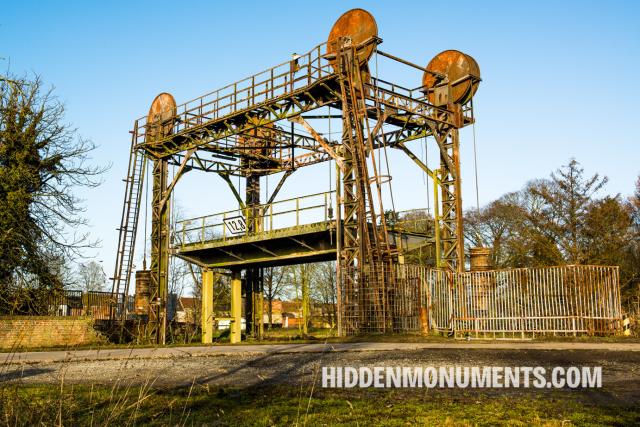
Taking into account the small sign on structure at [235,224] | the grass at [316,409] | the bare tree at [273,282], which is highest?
the small sign on structure at [235,224]

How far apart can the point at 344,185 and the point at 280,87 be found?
15.8 ft

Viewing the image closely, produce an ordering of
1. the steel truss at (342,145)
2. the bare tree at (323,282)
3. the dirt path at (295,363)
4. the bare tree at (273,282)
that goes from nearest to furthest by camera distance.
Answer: the dirt path at (295,363) → the steel truss at (342,145) → the bare tree at (273,282) → the bare tree at (323,282)

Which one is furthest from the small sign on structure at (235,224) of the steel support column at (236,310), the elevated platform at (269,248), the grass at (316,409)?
the grass at (316,409)

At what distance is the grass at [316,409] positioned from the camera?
6.14 metres

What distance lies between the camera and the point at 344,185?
22.8 meters

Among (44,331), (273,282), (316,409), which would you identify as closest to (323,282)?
(273,282)

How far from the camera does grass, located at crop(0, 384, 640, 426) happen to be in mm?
6137

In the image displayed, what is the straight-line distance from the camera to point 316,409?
22.8 ft

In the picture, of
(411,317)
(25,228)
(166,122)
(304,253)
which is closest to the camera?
(25,228)

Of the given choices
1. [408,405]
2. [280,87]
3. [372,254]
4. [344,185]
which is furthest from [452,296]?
[408,405]

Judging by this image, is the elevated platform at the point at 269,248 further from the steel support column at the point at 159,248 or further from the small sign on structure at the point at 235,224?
the steel support column at the point at 159,248

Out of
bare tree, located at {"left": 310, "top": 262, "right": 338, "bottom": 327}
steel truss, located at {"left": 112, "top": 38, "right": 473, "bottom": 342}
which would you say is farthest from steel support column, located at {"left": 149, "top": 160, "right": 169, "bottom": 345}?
bare tree, located at {"left": 310, "top": 262, "right": 338, "bottom": 327}

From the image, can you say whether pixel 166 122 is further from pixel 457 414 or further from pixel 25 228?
pixel 457 414

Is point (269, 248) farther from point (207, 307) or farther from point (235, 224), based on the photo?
point (207, 307)
